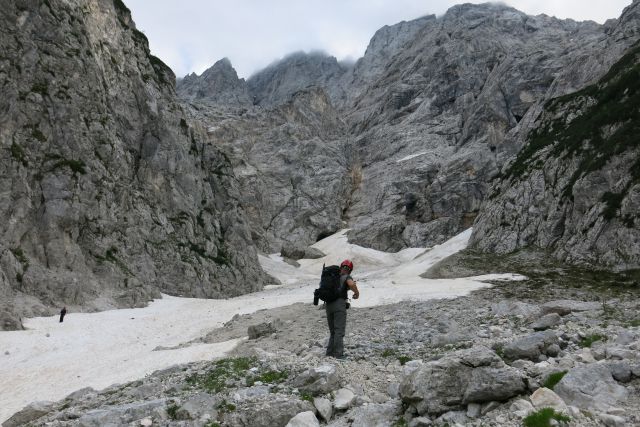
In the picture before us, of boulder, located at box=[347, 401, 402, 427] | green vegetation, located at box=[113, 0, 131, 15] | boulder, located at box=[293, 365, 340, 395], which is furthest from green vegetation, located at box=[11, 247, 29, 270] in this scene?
green vegetation, located at box=[113, 0, 131, 15]

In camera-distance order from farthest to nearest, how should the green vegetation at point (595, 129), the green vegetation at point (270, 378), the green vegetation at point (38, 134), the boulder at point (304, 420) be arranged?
the green vegetation at point (38, 134)
the green vegetation at point (595, 129)
the green vegetation at point (270, 378)
the boulder at point (304, 420)

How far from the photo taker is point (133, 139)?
6197cm

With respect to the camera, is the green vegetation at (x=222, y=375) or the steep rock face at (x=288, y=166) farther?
the steep rock face at (x=288, y=166)

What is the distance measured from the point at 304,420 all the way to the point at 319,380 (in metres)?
1.43

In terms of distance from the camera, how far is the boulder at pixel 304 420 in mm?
8297

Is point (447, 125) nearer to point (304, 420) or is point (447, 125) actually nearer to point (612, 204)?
point (612, 204)

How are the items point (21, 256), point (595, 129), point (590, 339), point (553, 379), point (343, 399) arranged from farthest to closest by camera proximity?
point (595, 129) → point (21, 256) → point (590, 339) → point (343, 399) → point (553, 379)

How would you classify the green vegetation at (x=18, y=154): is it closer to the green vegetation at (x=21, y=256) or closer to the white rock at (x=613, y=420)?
the green vegetation at (x=21, y=256)

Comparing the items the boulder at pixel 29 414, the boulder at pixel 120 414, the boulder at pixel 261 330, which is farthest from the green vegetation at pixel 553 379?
the boulder at pixel 261 330

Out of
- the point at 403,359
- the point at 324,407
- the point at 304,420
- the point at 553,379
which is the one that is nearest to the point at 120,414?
the point at 304,420

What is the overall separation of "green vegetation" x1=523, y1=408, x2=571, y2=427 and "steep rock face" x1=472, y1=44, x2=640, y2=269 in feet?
119

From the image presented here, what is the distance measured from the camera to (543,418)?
19.8 ft

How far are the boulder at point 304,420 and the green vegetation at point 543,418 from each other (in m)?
3.71

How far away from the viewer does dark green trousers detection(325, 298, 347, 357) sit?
12836 mm
